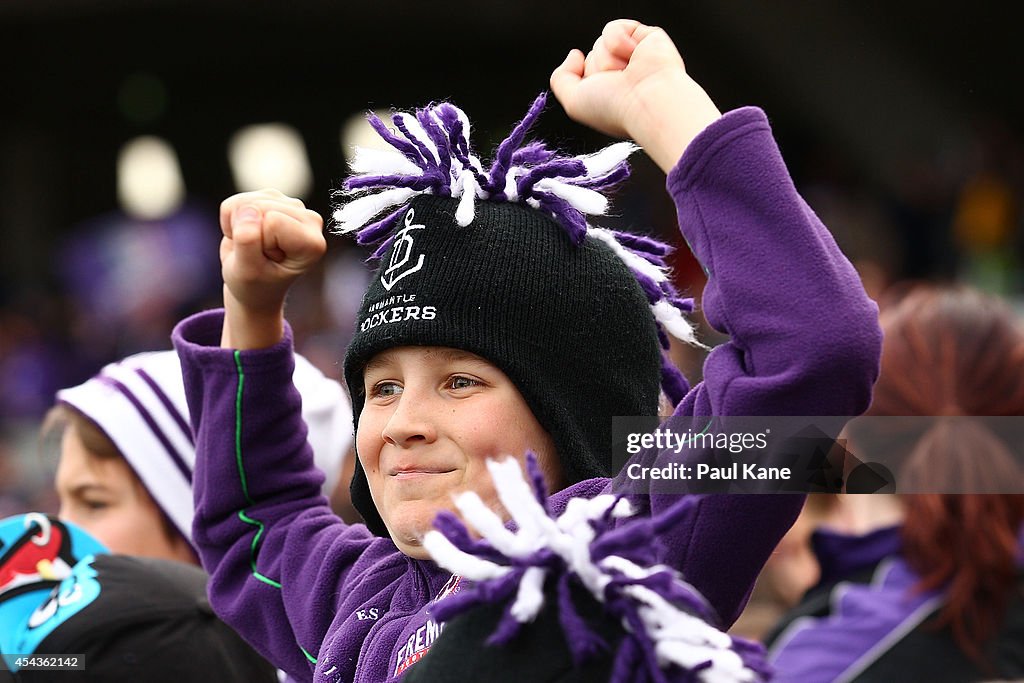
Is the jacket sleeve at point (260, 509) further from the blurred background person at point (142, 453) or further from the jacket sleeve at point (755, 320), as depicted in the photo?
the jacket sleeve at point (755, 320)

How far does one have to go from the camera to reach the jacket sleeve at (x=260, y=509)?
1865mm

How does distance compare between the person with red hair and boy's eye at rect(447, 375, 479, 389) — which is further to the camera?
the person with red hair

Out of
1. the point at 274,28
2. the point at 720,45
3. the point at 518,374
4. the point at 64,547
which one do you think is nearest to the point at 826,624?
the point at 518,374

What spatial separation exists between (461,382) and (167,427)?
0.90 m

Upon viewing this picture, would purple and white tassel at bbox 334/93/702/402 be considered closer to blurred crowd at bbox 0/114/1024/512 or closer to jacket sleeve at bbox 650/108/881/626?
jacket sleeve at bbox 650/108/881/626

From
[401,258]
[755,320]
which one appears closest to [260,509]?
[401,258]

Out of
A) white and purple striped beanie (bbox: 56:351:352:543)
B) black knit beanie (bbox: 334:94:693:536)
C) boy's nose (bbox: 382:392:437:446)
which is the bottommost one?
white and purple striped beanie (bbox: 56:351:352:543)

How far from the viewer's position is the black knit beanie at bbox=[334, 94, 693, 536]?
159cm

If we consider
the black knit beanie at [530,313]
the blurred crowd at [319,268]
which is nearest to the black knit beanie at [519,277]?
the black knit beanie at [530,313]

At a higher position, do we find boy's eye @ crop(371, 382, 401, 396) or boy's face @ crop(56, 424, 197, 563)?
boy's eye @ crop(371, 382, 401, 396)

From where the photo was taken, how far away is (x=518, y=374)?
1.58m

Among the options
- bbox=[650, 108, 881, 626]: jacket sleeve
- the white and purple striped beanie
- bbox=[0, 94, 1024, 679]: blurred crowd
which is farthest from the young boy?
bbox=[0, 94, 1024, 679]: blurred crowd

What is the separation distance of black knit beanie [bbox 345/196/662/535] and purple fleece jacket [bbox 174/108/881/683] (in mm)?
117

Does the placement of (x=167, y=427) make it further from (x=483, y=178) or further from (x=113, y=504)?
(x=483, y=178)
